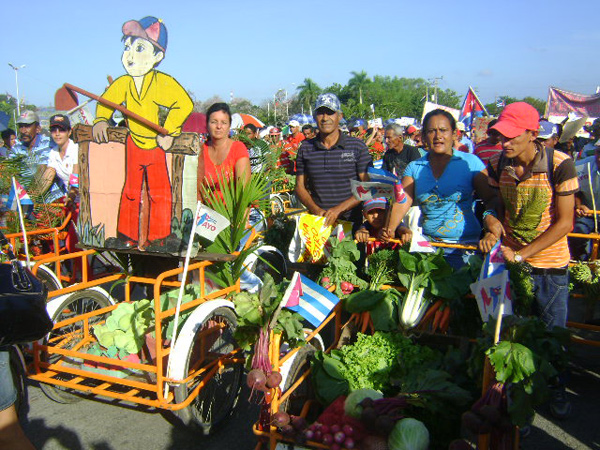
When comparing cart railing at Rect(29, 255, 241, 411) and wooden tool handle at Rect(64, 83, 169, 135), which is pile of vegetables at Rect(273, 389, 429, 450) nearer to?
cart railing at Rect(29, 255, 241, 411)

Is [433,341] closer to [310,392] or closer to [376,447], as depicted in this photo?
[310,392]

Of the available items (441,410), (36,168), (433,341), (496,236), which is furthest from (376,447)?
(36,168)

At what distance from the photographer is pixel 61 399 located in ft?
14.3

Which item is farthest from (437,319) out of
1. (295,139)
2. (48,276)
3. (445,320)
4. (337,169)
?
(295,139)

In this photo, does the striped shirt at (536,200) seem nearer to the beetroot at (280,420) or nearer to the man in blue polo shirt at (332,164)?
the man in blue polo shirt at (332,164)

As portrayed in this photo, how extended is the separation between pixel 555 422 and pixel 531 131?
2257 mm

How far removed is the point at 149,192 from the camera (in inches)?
168

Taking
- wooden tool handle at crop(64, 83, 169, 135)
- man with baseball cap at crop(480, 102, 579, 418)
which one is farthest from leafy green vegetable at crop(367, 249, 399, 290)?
wooden tool handle at crop(64, 83, 169, 135)

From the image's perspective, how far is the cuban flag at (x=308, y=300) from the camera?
3.13 metres

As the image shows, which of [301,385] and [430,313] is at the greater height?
[430,313]

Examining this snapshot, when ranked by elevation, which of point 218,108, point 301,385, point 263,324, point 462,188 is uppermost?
point 218,108

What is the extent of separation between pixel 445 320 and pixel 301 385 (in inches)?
45.1

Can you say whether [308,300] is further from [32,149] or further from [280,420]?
[32,149]

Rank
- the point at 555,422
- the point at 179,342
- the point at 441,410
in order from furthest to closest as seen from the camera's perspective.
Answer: the point at 555,422 < the point at 179,342 < the point at 441,410
